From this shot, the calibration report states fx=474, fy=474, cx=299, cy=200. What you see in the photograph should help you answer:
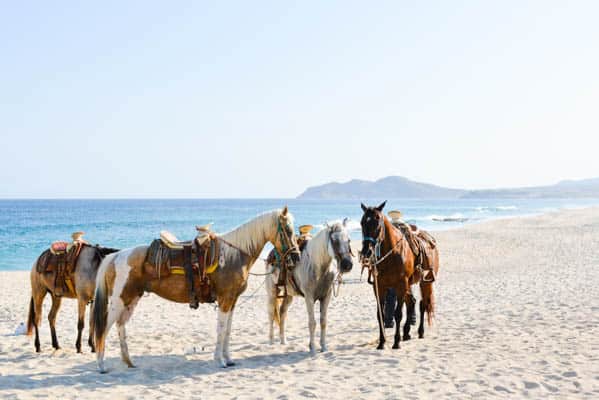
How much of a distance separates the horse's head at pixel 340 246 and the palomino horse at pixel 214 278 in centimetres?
46

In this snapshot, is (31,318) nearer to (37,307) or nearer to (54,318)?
(37,307)

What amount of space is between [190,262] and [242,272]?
2.04 ft

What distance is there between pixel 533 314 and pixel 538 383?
3701 millimetres

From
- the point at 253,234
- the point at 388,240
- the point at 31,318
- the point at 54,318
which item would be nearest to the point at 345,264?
the point at 388,240

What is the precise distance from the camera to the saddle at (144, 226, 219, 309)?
554 cm

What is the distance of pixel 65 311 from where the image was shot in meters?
10.8

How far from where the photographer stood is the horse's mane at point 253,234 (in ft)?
18.8

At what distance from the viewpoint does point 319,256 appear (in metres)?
6.11

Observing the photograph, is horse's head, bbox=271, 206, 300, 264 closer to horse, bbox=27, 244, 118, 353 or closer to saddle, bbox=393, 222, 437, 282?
saddle, bbox=393, 222, 437, 282

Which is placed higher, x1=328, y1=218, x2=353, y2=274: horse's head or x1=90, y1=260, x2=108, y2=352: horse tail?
x1=328, y1=218, x2=353, y2=274: horse's head

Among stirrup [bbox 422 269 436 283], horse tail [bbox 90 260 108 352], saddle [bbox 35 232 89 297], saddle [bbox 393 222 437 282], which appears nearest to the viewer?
horse tail [bbox 90 260 108 352]

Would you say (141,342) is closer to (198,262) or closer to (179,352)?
(179,352)

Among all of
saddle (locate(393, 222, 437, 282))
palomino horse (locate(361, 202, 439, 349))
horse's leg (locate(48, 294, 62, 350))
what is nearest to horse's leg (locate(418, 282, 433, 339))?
saddle (locate(393, 222, 437, 282))

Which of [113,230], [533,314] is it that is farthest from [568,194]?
[533,314]
